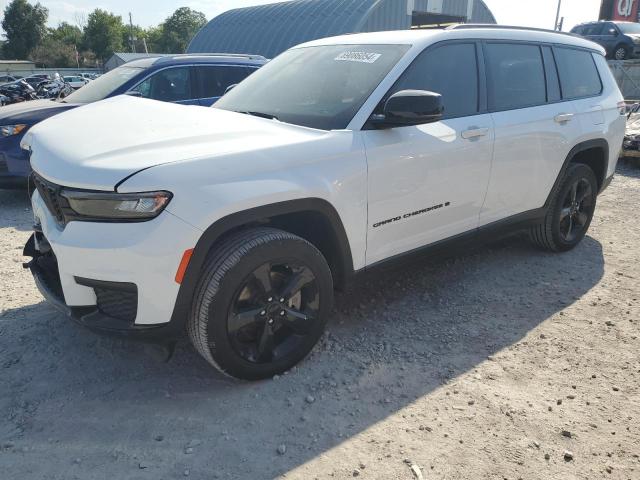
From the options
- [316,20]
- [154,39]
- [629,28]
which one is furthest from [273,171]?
[154,39]

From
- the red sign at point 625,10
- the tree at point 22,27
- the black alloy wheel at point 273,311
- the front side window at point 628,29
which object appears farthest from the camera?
the tree at point 22,27

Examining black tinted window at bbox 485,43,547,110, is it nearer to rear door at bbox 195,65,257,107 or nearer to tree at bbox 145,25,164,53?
rear door at bbox 195,65,257,107

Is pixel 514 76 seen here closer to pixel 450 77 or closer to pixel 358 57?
pixel 450 77

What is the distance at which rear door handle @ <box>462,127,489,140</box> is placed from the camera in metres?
3.39

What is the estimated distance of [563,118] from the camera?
414cm

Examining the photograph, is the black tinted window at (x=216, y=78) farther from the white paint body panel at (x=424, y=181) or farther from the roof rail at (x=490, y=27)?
the white paint body panel at (x=424, y=181)

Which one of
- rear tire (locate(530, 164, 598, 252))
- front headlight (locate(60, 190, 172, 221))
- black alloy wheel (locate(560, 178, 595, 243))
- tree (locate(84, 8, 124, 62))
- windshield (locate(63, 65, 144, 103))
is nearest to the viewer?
front headlight (locate(60, 190, 172, 221))

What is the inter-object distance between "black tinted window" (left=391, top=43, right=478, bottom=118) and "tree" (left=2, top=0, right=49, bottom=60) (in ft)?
261

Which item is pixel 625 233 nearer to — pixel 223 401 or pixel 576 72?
pixel 576 72

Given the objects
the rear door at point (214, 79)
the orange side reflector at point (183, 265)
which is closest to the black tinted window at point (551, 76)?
the orange side reflector at point (183, 265)

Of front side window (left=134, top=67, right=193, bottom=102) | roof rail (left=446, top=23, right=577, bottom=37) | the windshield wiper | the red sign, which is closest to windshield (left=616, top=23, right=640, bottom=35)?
the red sign

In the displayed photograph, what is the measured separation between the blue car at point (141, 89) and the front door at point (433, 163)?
426 cm

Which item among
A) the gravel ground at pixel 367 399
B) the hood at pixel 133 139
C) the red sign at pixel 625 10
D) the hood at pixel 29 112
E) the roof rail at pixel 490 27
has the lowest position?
the gravel ground at pixel 367 399

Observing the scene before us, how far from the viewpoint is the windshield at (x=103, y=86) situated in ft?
22.0
